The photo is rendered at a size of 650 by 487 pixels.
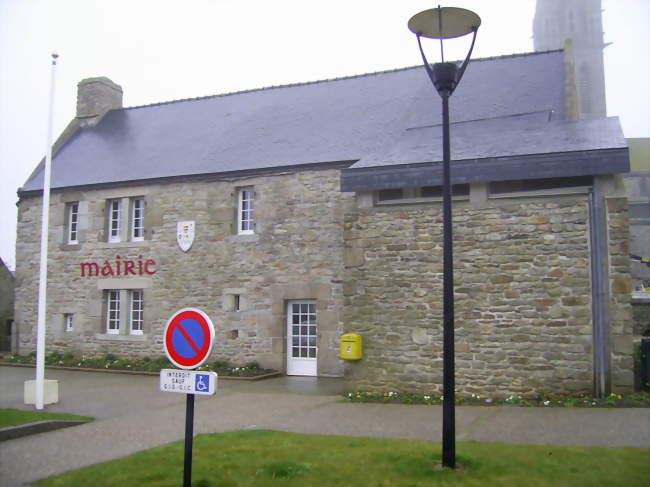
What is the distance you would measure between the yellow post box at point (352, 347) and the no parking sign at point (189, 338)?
5666 millimetres

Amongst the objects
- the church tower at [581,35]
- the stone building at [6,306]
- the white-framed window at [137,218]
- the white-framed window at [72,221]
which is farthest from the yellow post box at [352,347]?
the church tower at [581,35]

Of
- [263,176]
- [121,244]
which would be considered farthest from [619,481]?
[121,244]

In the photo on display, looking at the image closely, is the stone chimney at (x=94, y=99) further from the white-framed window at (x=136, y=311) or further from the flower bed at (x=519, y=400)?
the flower bed at (x=519, y=400)

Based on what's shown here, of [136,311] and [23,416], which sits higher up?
[136,311]

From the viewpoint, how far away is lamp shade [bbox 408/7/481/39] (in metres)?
6.19

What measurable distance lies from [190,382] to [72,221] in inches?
583

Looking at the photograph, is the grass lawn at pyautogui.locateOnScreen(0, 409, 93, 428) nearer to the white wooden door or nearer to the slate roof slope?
the white wooden door

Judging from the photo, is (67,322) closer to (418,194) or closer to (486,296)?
(418,194)

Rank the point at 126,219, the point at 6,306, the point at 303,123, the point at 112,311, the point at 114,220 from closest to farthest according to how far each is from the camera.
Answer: the point at 303,123, the point at 126,219, the point at 112,311, the point at 114,220, the point at 6,306

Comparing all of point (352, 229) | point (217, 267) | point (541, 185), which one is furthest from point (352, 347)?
point (217, 267)

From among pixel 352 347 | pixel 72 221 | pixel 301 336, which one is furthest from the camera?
pixel 72 221

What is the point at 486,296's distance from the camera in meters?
9.96

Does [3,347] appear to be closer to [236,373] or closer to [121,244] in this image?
[121,244]

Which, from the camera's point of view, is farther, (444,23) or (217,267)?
(217,267)
